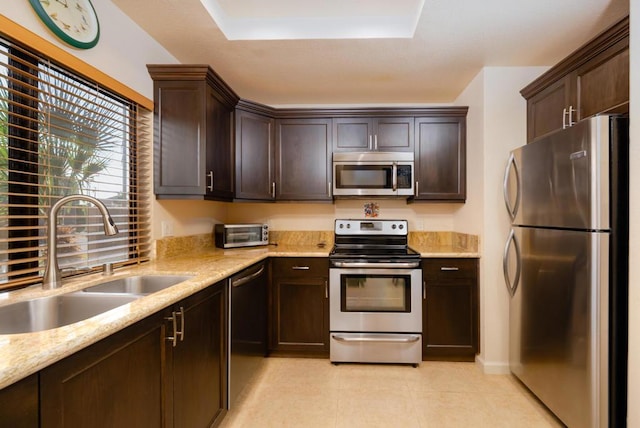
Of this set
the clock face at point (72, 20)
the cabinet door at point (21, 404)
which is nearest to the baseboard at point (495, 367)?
the cabinet door at point (21, 404)

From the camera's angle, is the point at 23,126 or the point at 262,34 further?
the point at 262,34

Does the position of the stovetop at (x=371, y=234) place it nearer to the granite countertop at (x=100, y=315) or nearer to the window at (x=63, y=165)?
the granite countertop at (x=100, y=315)

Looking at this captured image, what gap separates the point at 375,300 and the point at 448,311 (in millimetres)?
598

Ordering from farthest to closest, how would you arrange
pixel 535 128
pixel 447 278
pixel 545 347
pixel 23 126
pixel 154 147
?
pixel 447 278 < pixel 535 128 < pixel 154 147 < pixel 545 347 < pixel 23 126

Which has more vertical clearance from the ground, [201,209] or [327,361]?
[201,209]

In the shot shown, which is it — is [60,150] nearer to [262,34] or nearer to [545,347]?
[262,34]

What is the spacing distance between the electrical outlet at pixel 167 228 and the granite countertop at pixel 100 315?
0.13 m

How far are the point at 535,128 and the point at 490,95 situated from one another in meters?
0.42

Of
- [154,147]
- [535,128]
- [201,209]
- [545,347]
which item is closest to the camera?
[545,347]

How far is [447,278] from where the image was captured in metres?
2.61

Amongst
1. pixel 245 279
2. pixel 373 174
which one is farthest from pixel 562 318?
pixel 245 279

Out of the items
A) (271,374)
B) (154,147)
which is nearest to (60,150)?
(154,147)

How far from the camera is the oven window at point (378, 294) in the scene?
2605 mm
